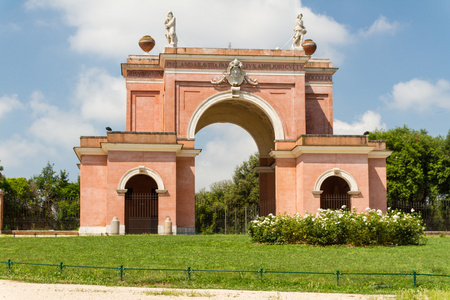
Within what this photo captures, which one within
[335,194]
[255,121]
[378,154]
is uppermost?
[255,121]

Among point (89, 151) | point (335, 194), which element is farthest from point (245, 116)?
point (89, 151)

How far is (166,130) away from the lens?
116 feet

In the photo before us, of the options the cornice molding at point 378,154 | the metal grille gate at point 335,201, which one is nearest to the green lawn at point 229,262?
the metal grille gate at point 335,201

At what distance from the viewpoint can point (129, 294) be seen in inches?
513

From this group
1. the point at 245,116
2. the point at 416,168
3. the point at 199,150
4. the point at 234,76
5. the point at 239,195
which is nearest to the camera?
the point at 199,150

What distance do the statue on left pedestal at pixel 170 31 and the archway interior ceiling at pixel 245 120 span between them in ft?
16.4

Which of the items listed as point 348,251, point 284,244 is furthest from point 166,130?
point 348,251

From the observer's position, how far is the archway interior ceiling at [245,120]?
39312 millimetres

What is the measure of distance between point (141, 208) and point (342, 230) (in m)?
16.0

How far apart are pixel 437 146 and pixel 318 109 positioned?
20244 mm

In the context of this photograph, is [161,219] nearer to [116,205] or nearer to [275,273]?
[116,205]

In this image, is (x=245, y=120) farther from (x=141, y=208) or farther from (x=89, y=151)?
(x=89, y=151)

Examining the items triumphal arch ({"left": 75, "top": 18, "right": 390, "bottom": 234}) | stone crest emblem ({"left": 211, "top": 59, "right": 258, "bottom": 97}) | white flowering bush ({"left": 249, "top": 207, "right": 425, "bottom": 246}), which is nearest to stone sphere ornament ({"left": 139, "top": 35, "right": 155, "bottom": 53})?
triumphal arch ({"left": 75, "top": 18, "right": 390, "bottom": 234})

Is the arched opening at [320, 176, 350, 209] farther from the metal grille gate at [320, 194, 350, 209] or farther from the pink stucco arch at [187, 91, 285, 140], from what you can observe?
the pink stucco arch at [187, 91, 285, 140]
